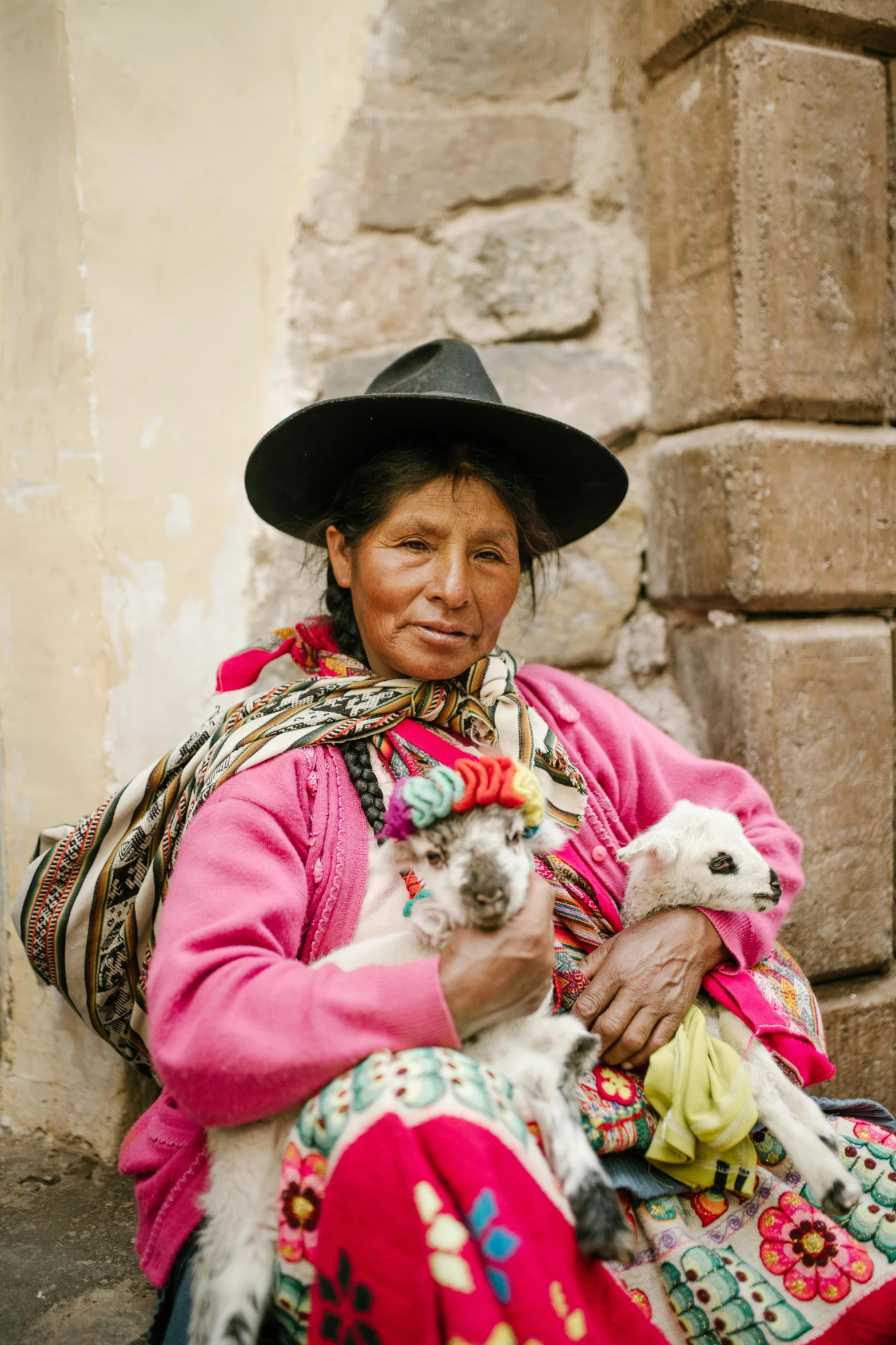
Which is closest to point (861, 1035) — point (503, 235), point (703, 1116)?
point (703, 1116)

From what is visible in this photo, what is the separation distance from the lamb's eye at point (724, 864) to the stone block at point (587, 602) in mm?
914

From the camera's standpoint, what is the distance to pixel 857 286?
2312 mm

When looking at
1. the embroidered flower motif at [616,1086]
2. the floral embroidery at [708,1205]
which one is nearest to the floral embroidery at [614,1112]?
the embroidered flower motif at [616,1086]

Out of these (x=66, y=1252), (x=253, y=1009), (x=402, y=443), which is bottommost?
(x=66, y=1252)

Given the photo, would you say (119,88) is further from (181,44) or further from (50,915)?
(50,915)

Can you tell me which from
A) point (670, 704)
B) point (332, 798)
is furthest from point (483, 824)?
point (670, 704)

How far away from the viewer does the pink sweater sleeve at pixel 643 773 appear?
1.98 meters

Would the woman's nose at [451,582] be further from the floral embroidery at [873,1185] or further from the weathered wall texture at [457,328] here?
the floral embroidery at [873,1185]

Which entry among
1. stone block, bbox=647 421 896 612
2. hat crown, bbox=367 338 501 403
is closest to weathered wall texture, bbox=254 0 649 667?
stone block, bbox=647 421 896 612

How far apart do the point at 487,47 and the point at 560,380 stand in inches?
34.2

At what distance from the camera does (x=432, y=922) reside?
1420mm

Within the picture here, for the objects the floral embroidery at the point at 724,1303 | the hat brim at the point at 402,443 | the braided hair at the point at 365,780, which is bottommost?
the floral embroidery at the point at 724,1303

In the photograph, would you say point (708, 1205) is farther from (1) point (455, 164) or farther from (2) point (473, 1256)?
(1) point (455, 164)

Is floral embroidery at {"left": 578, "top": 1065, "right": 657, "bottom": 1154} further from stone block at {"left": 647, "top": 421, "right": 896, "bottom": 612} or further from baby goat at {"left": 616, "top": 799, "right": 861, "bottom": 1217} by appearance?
stone block at {"left": 647, "top": 421, "right": 896, "bottom": 612}
